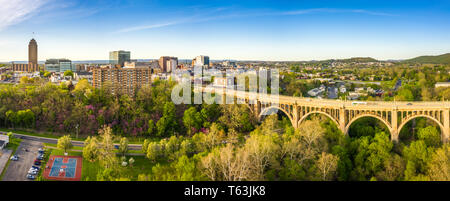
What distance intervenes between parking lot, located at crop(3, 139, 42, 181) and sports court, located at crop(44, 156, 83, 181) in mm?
1365

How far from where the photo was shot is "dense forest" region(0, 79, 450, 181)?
1634 centimetres

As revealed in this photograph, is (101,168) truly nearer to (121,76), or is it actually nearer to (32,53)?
(121,76)

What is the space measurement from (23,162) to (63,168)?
12.3 ft

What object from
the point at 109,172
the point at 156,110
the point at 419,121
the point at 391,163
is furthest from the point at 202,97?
the point at 419,121

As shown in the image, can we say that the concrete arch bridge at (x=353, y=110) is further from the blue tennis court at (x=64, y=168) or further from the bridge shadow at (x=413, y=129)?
the blue tennis court at (x=64, y=168)

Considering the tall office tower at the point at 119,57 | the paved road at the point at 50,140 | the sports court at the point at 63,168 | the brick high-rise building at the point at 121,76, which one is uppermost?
the tall office tower at the point at 119,57

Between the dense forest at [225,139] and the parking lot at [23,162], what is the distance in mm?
3809

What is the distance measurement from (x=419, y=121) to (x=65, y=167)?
106ft

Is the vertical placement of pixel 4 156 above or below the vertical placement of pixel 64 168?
above

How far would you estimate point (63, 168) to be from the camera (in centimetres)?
2023

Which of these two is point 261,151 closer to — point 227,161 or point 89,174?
point 227,161

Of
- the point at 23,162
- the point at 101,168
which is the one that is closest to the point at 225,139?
Answer: the point at 101,168

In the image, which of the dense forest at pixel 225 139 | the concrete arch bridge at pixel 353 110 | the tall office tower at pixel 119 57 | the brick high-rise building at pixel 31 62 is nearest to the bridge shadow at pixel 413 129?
the dense forest at pixel 225 139

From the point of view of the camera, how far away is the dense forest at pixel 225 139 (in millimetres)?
16344
